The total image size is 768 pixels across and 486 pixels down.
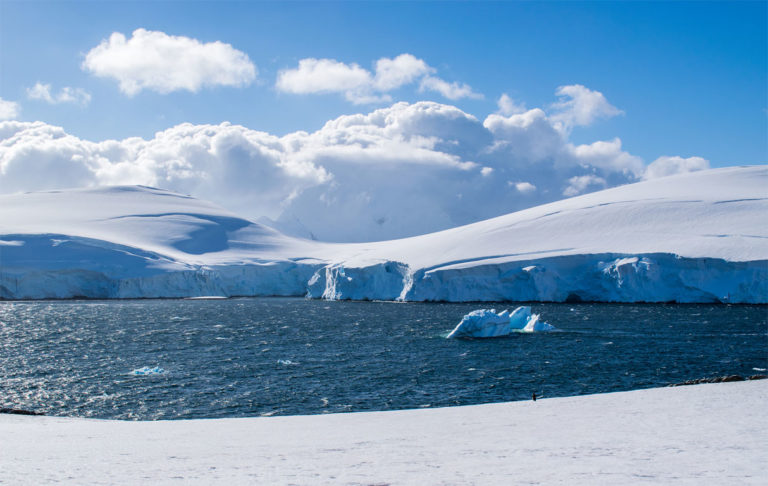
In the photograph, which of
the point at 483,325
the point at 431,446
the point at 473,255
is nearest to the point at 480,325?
the point at 483,325

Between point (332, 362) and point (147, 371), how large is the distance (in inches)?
294

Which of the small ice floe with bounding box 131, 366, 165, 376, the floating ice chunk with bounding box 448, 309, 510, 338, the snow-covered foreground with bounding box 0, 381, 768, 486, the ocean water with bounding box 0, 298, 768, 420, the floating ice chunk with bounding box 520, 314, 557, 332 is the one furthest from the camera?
the floating ice chunk with bounding box 520, 314, 557, 332

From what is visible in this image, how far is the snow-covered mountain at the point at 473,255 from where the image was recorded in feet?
190

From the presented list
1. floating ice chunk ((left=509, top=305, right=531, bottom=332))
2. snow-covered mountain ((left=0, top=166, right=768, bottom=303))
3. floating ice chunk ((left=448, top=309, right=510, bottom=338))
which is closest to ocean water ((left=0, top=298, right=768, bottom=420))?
floating ice chunk ((left=448, top=309, right=510, bottom=338))

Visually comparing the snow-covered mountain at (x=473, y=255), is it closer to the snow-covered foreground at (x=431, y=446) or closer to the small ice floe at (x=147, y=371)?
the small ice floe at (x=147, y=371)

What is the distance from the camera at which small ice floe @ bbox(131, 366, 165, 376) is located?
2375cm

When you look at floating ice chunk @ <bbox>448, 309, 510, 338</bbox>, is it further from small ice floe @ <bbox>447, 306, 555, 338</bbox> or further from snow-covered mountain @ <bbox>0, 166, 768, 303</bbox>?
snow-covered mountain @ <bbox>0, 166, 768, 303</bbox>

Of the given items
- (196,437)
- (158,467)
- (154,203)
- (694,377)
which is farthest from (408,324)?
(154,203)

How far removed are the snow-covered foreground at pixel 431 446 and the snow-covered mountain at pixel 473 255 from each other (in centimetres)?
4615

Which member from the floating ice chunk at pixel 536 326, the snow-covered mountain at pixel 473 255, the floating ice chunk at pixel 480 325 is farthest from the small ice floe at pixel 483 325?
the snow-covered mountain at pixel 473 255

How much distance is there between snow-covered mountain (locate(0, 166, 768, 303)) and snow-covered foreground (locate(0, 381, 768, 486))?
46147mm

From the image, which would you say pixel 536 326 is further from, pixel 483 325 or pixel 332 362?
pixel 332 362

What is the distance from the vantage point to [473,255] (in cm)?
6525

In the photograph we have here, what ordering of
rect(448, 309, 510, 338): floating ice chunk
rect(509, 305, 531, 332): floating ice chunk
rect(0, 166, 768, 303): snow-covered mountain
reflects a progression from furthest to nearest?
1. rect(0, 166, 768, 303): snow-covered mountain
2. rect(509, 305, 531, 332): floating ice chunk
3. rect(448, 309, 510, 338): floating ice chunk
